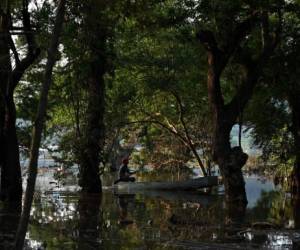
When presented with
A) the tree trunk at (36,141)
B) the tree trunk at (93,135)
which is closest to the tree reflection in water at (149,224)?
the tree trunk at (93,135)

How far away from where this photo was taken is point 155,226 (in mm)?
15281

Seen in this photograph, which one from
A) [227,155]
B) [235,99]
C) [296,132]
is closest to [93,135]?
[227,155]

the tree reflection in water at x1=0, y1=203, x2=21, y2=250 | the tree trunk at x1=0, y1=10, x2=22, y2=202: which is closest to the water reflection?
the tree reflection in water at x1=0, y1=203, x2=21, y2=250

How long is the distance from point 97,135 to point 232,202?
6.23 m

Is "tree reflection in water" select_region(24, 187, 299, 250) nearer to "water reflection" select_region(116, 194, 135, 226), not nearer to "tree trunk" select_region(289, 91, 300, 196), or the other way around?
"water reflection" select_region(116, 194, 135, 226)

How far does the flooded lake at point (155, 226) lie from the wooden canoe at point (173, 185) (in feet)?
21.8

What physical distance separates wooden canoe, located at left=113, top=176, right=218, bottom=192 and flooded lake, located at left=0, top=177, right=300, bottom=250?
6650 millimetres

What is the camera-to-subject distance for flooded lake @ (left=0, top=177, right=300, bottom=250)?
1240 cm

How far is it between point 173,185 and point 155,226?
609 inches

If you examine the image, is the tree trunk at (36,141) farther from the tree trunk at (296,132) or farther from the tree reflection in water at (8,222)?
the tree trunk at (296,132)

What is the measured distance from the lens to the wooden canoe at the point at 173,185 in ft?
98.1

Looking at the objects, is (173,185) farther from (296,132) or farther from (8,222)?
(8,222)

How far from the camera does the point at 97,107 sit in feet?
81.9

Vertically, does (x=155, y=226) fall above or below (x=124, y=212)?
below
